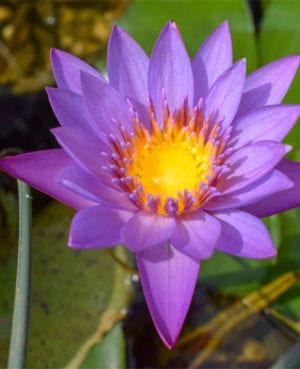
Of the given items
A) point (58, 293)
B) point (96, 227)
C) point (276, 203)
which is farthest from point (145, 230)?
point (58, 293)

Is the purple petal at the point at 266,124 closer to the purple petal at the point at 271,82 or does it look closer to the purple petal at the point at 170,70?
the purple petal at the point at 271,82

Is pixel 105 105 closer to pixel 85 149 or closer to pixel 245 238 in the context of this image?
pixel 85 149

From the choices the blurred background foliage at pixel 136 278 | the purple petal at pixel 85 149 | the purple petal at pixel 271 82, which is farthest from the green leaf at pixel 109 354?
the purple petal at pixel 271 82

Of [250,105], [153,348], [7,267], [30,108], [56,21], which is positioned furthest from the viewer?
[56,21]

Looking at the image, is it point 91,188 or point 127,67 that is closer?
point 91,188

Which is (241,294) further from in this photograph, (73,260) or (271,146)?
(271,146)

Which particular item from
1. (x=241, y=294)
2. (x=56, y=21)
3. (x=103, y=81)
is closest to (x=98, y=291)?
(x=241, y=294)
